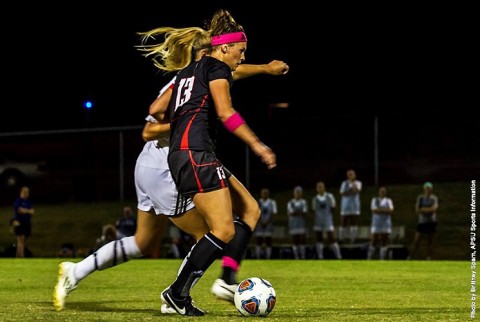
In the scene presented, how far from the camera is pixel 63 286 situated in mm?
7840

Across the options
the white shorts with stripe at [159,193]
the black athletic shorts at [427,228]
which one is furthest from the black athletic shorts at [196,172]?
the black athletic shorts at [427,228]

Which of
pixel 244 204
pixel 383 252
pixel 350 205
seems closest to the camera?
pixel 244 204

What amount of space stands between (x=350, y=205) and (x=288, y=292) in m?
12.9

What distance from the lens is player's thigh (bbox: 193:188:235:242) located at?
684 cm

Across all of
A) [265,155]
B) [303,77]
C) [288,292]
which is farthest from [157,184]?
[303,77]

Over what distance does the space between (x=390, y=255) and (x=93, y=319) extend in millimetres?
16720

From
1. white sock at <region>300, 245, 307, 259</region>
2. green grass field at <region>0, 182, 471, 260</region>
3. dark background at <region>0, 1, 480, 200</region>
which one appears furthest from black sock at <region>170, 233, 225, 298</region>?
dark background at <region>0, 1, 480, 200</region>

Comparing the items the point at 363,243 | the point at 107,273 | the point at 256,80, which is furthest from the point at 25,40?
the point at 107,273

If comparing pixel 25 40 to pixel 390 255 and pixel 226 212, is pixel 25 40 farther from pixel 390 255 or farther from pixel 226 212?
pixel 226 212

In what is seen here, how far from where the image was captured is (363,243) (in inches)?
934

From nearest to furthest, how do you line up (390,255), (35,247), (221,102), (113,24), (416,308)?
(221,102) < (416,308) < (390,255) < (35,247) < (113,24)

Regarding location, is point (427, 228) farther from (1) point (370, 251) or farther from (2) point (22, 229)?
(2) point (22, 229)

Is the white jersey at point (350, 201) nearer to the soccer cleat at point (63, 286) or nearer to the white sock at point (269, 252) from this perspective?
the white sock at point (269, 252)

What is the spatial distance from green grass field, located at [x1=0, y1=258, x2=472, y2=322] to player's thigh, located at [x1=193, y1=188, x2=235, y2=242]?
1.87 ft
